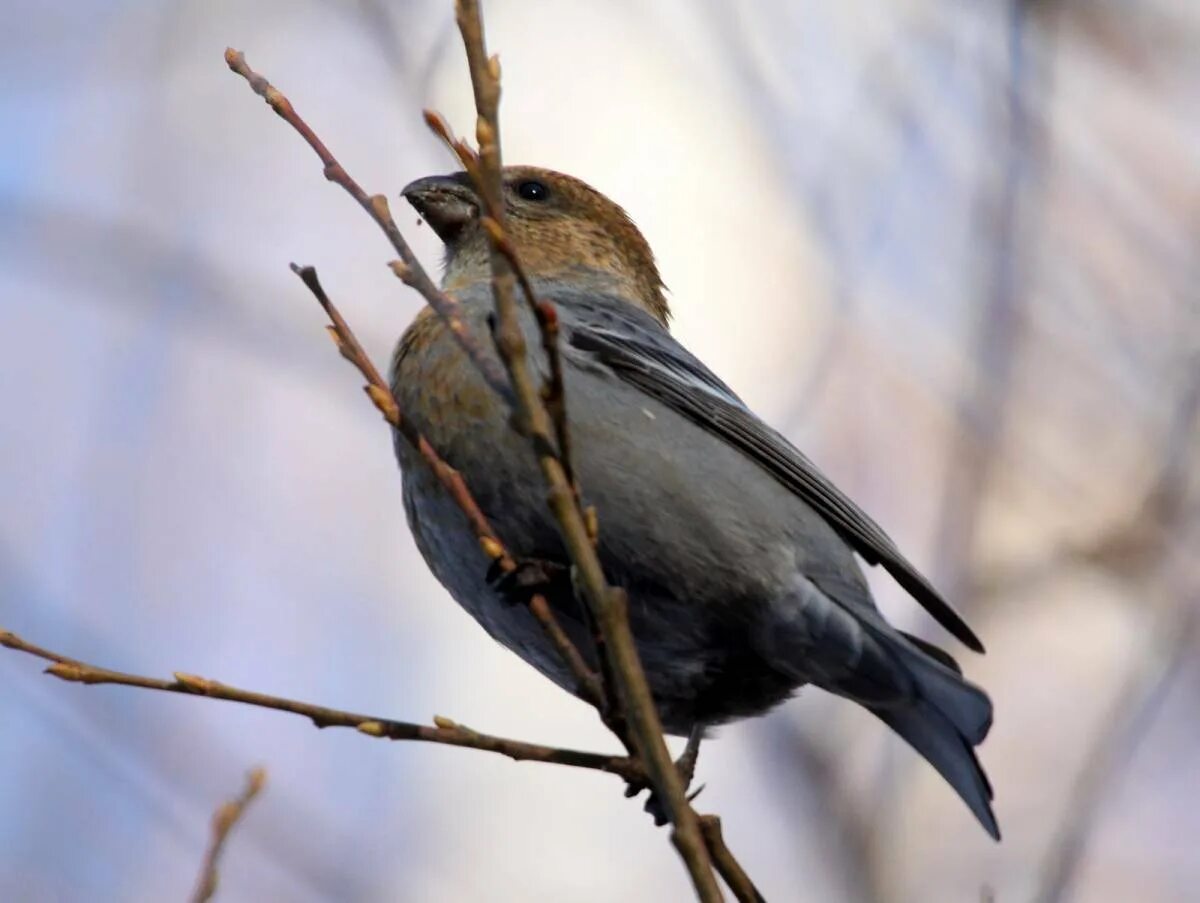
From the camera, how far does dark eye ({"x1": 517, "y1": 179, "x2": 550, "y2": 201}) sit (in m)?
4.88

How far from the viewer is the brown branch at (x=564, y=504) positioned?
7.17 feet

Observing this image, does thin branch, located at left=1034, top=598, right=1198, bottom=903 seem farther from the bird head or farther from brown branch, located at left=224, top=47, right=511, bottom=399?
brown branch, located at left=224, top=47, right=511, bottom=399

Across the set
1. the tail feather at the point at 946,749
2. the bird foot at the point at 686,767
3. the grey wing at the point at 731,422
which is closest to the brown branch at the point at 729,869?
the bird foot at the point at 686,767

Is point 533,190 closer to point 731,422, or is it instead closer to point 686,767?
point 731,422

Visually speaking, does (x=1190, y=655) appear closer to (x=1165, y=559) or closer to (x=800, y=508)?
(x=1165, y=559)

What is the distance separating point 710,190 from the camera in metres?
9.43

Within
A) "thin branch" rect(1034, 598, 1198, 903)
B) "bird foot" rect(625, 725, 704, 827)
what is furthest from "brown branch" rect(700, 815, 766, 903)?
"thin branch" rect(1034, 598, 1198, 903)

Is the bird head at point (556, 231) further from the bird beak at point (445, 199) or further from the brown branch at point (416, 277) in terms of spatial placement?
the brown branch at point (416, 277)

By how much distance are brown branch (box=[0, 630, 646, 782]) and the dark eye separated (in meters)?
2.58

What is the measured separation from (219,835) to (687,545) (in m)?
1.30

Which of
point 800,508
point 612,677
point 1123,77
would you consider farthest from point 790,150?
point 612,677

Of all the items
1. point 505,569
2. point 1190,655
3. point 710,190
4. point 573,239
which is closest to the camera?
point 505,569

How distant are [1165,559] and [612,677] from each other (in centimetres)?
439

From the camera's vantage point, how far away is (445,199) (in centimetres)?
449
